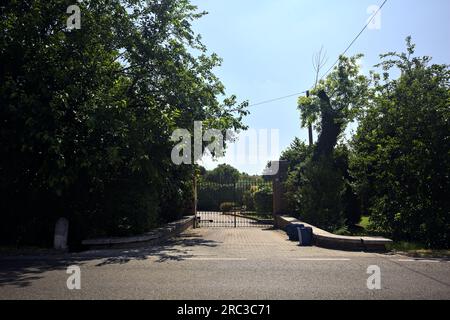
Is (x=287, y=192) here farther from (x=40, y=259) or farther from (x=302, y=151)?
(x=40, y=259)

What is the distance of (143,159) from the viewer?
12.1 meters

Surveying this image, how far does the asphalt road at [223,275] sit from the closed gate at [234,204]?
12.3 meters

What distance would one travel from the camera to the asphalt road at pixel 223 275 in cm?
639

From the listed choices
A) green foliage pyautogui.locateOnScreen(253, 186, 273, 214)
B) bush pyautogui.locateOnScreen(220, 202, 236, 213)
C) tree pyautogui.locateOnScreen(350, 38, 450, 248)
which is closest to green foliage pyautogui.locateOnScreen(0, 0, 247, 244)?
tree pyautogui.locateOnScreen(350, 38, 450, 248)

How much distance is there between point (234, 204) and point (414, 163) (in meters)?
12.0

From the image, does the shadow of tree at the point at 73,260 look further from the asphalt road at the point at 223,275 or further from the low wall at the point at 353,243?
the low wall at the point at 353,243

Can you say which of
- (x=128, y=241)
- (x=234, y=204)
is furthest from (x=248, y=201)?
(x=128, y=241)

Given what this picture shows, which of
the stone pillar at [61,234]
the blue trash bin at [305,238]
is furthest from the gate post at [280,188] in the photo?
the stone pillar at [61,234]

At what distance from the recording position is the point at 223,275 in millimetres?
7887

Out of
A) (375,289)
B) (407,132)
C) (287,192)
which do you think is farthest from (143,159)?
(287,192)

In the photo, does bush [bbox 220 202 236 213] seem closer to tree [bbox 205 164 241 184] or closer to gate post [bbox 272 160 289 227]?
tree [bbox 205 164 241 184]

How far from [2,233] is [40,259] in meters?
2.88

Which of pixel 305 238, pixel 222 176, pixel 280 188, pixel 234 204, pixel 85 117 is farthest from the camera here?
pixel 222 176

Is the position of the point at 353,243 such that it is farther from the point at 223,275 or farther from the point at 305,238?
the point at 223,275
